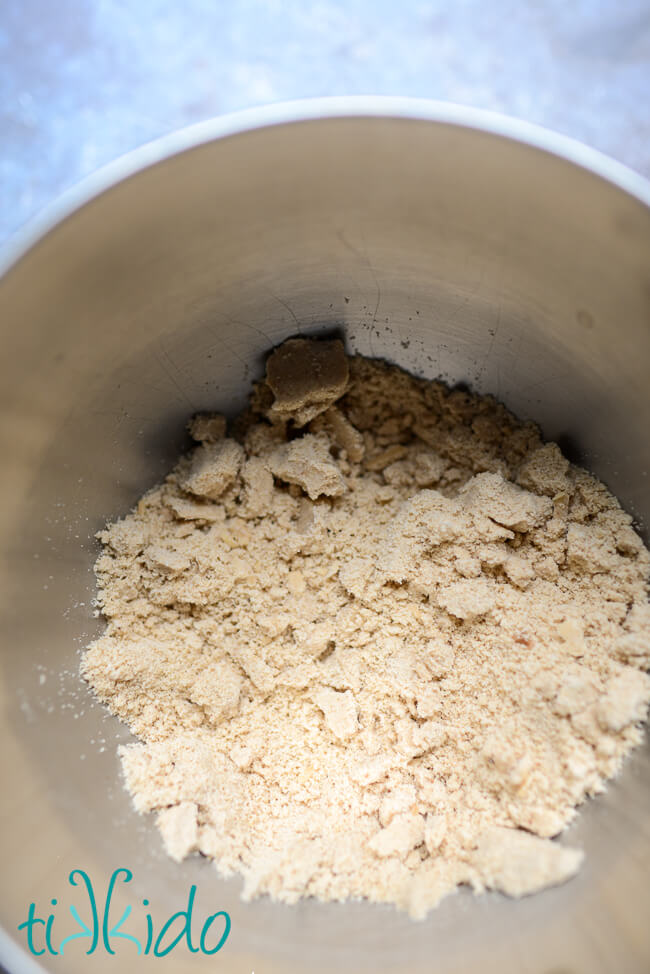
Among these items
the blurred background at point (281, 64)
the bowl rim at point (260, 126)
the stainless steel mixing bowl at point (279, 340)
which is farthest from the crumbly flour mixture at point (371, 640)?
the blurred background at point (281, 64)

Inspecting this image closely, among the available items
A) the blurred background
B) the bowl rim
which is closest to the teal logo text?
the bowl rim

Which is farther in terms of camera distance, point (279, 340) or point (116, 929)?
point (279, 340)

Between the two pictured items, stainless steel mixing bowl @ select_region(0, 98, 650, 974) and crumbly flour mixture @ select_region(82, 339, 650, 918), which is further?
crumbly flour mixture @ select_region(82, 339, 650, 918)

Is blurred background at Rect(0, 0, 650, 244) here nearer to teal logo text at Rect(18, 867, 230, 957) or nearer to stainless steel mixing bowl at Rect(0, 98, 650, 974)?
stainless steel mixing bowl at Rect(0, 98, 650, 974)

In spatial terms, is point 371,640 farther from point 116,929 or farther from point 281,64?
point 281,64

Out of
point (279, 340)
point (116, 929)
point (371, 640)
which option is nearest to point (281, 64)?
point (279, 340)

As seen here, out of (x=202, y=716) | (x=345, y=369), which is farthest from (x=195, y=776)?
(x=345, y=369)
